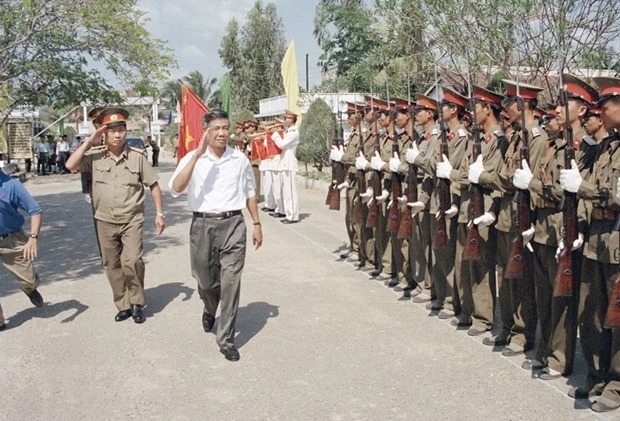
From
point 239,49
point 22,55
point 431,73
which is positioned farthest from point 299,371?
point 239,49

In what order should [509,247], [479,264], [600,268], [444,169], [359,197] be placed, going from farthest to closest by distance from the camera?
[359,197], [444,169], [479,264], [509,247], [600,268]

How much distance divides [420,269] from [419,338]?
55.0 inches

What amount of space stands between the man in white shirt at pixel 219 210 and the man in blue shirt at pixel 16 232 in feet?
5.12

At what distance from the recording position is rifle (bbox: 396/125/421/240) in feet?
22.7

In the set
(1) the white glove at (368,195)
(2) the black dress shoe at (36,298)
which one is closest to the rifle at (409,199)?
(1) the white glove at (368,195)

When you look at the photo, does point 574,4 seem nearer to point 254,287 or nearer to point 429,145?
point 429,145

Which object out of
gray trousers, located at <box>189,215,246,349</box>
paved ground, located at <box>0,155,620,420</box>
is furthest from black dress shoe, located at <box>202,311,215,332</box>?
gray trousers, located at <box>189,215,246,349</box>

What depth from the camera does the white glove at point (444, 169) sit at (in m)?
6.03

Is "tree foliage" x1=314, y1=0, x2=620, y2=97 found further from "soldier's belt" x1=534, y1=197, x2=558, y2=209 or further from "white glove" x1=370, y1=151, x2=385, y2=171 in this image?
"soldier's belt" x1=534, y1=197, x2=558, y2=209

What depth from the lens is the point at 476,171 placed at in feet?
18.0

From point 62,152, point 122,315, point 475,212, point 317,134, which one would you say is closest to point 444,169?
point 475,212

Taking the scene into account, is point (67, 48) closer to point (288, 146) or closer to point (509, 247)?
point (288, 146)

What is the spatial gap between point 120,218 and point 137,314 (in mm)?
875

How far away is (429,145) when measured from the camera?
6.77 metres
